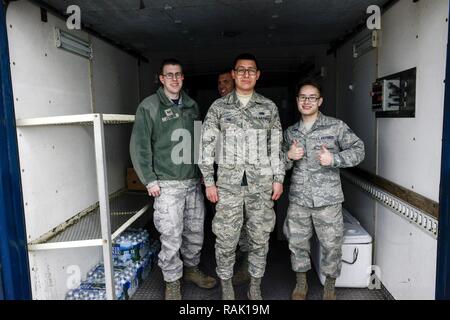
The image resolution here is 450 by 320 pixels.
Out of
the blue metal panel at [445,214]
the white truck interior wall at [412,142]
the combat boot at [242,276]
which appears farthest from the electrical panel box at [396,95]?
the combat boot at [242,276]

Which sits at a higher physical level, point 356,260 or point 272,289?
point 356,260

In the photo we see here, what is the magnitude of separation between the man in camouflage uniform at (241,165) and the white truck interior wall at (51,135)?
95 centimetres

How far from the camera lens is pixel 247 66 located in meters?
2.21

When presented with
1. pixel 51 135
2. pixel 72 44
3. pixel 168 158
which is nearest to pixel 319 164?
pixel 168 158

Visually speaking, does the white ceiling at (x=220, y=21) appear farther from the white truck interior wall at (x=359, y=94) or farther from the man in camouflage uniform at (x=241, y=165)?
the man in camouflage uniform at (x=241, y=165)

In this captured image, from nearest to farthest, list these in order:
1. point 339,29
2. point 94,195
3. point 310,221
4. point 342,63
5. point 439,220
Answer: point 439,220, point 310,221, point 94,195, point 339,29, point 342,63

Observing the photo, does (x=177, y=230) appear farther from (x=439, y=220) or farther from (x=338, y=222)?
(x=439, y=220)

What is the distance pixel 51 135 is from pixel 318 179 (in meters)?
1.74

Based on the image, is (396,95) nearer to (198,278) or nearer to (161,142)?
(161,142)

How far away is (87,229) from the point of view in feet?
7.46

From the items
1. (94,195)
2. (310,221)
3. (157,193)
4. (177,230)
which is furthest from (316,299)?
(94,195)

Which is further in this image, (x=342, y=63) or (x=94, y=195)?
(x=342, y=63)

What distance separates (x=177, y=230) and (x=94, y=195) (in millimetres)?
856

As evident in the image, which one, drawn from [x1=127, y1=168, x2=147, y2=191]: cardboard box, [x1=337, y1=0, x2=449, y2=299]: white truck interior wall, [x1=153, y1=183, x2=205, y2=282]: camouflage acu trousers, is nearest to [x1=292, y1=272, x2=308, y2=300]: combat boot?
[x1=337, y1=0, x2=449, y2=299]: white truck interior wall
